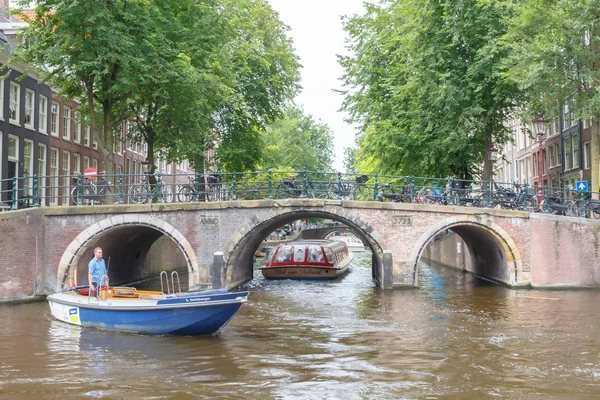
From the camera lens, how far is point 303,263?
28.1 m

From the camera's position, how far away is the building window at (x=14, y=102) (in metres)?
27.5

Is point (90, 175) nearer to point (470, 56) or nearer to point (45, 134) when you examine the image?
point (45, 134)

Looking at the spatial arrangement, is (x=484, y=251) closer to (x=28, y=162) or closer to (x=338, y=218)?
(x=338, y=218)

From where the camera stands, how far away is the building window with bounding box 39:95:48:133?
30186mm

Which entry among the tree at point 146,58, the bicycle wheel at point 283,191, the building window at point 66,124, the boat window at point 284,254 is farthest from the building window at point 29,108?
the bicycle wheel at point 283,191

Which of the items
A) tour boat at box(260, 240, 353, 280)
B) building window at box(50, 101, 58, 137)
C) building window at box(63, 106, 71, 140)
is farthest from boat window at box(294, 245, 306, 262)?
building window at box(63, 106, 71, 140)

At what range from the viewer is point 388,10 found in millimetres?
31109

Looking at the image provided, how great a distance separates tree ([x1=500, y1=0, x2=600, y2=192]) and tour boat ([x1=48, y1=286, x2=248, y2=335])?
13545 millimetres

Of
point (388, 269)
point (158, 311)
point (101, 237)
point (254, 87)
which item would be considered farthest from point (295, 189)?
point (254, 87)

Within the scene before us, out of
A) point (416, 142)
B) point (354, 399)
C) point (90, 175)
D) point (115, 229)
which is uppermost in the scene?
point (416, 142)

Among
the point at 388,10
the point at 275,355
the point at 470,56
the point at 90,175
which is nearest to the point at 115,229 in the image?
the point at 90,175

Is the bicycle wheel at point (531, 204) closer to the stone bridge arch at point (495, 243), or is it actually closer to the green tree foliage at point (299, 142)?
the stone bridge arch at point (495, 243)

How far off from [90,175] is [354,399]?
13948 millimetres

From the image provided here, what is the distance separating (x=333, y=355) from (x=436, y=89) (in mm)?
16527
